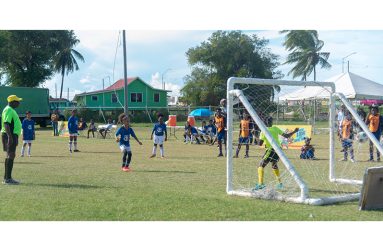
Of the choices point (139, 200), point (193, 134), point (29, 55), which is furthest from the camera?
point (29, 55)

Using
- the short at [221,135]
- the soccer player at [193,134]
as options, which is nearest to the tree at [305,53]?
the soccer player at [193,134]

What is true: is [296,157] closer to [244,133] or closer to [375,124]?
[244,133]

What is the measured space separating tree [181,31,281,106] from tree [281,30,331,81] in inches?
112

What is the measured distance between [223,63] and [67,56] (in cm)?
2321

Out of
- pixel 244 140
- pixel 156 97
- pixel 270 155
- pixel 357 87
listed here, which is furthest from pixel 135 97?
pixel 270 155

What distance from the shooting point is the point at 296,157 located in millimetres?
18125

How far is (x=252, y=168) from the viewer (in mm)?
14312

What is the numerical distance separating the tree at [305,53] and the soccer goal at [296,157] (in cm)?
4205

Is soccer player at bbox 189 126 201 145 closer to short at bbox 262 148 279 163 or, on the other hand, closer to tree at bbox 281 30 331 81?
short at bbox 262 148 279 163

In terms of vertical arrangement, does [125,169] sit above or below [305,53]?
below

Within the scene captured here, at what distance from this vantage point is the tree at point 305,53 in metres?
63.3

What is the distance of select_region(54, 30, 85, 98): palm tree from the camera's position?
67075mm

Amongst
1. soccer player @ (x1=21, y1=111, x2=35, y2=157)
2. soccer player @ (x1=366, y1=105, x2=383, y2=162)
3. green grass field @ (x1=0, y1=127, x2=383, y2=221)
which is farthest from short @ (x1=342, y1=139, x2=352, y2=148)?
soccer player @ (x1=21, y1=111, x2=35, y2=157)
